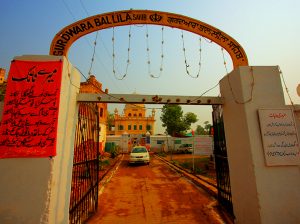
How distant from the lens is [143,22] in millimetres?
4953

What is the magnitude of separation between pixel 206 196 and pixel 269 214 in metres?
3.36

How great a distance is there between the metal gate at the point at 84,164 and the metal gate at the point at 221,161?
3.69m

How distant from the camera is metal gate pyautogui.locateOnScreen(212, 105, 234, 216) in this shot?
4.88 metres

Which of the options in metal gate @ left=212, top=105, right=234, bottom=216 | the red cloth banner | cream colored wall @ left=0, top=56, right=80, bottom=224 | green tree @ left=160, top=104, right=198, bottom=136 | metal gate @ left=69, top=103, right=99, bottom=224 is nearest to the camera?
cream colored wall @ left=0, top=56, right=80, bottom=224

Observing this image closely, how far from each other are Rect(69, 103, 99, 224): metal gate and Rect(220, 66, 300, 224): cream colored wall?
369cm

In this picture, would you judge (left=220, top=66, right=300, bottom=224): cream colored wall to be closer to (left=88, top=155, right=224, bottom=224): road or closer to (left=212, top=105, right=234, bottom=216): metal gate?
(left=212, top=105, right=234, bottom=216): metal gate

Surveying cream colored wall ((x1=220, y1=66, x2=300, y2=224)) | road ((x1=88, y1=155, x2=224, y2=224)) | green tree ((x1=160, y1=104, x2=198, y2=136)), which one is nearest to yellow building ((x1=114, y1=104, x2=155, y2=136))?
green tree ((x1=160, y1=104, x2=198, y2=136))

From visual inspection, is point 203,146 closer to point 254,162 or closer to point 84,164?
point 254,162

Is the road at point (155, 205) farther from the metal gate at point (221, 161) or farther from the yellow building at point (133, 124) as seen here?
the yellow building at point (133, 124)

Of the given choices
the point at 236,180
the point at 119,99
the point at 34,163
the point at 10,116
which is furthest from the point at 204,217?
the point at 10,116

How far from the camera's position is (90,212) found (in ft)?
16.5

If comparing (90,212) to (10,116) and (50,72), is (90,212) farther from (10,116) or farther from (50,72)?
(50,72)

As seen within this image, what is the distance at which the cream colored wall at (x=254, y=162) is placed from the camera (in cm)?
343

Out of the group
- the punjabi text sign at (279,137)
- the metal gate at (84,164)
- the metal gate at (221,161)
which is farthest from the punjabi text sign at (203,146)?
the punjabi text sign at (279,137)
